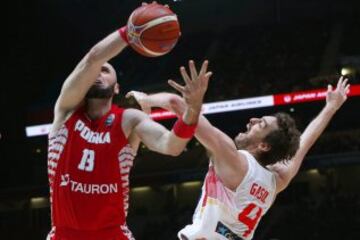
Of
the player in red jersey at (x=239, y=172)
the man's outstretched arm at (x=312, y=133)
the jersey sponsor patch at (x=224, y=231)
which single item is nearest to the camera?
the player in red jersey at (x=239, y=172)

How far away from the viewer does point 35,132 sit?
1597 cm

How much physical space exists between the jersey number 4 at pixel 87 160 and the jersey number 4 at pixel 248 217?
1.13m

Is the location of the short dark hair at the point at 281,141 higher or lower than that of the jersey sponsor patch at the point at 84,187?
higher

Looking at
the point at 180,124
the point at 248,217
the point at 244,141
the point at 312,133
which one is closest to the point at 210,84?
the point at 312,133

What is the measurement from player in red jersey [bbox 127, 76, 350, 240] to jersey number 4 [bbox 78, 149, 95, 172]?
0.50m

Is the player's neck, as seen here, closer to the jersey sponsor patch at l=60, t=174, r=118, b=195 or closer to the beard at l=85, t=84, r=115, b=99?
the beard at l=85, t=84, r=115, b=99

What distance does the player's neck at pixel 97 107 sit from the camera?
3.35m

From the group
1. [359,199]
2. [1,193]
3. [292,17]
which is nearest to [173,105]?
[359,199]

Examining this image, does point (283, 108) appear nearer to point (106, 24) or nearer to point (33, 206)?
point (106, 24)

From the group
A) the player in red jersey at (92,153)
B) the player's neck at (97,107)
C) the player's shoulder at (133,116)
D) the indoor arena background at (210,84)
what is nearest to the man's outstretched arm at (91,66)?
the player in red jersey at (92,153)

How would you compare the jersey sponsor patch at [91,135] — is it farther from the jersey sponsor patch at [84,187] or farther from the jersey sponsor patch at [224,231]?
the jersey sponsor patch at [224,231]

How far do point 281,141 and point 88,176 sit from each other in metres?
1.47

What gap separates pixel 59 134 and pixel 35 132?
1302 centimetres

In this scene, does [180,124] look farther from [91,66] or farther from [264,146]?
[264,146]
